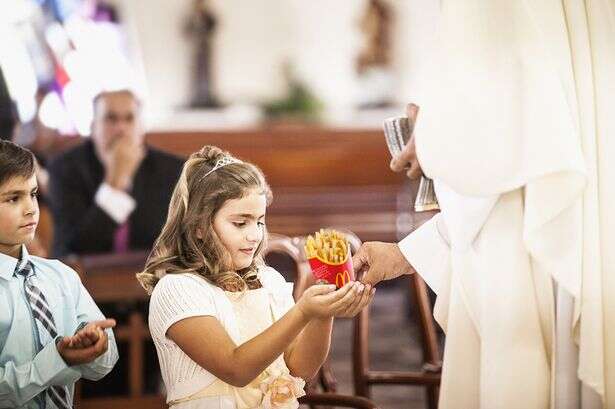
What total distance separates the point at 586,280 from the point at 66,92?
8.00 metres

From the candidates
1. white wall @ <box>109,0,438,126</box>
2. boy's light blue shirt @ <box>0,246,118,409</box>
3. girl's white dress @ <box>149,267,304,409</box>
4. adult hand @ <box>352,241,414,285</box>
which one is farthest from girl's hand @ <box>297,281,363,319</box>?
white wall @ <box>109,0,438,126</box>

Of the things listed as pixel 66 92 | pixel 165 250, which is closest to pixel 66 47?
pixel 66 92

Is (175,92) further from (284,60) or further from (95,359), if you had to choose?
(95,359)

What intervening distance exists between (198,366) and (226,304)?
0.15 m

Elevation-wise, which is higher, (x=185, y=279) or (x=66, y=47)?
(x=66, y=47)

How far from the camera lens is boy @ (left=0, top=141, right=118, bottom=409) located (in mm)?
1845

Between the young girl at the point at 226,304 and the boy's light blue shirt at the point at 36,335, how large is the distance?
0.15 metres

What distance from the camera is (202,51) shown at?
10.7 meters

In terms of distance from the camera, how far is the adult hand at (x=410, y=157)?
6.63ft

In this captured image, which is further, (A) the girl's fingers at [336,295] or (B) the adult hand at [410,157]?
(B) the adult hand at [410,157]

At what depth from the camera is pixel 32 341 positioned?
192 cm

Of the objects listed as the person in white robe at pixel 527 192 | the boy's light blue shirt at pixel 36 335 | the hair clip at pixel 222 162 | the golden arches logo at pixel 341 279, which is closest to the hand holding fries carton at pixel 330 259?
the golden arches logo at pixel 341 279

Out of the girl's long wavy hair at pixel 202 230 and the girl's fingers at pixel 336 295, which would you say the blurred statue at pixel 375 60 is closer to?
the girl's long wavy hair at pixel 202 230

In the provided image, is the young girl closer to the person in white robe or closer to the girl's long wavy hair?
the girl's long wavy hair
